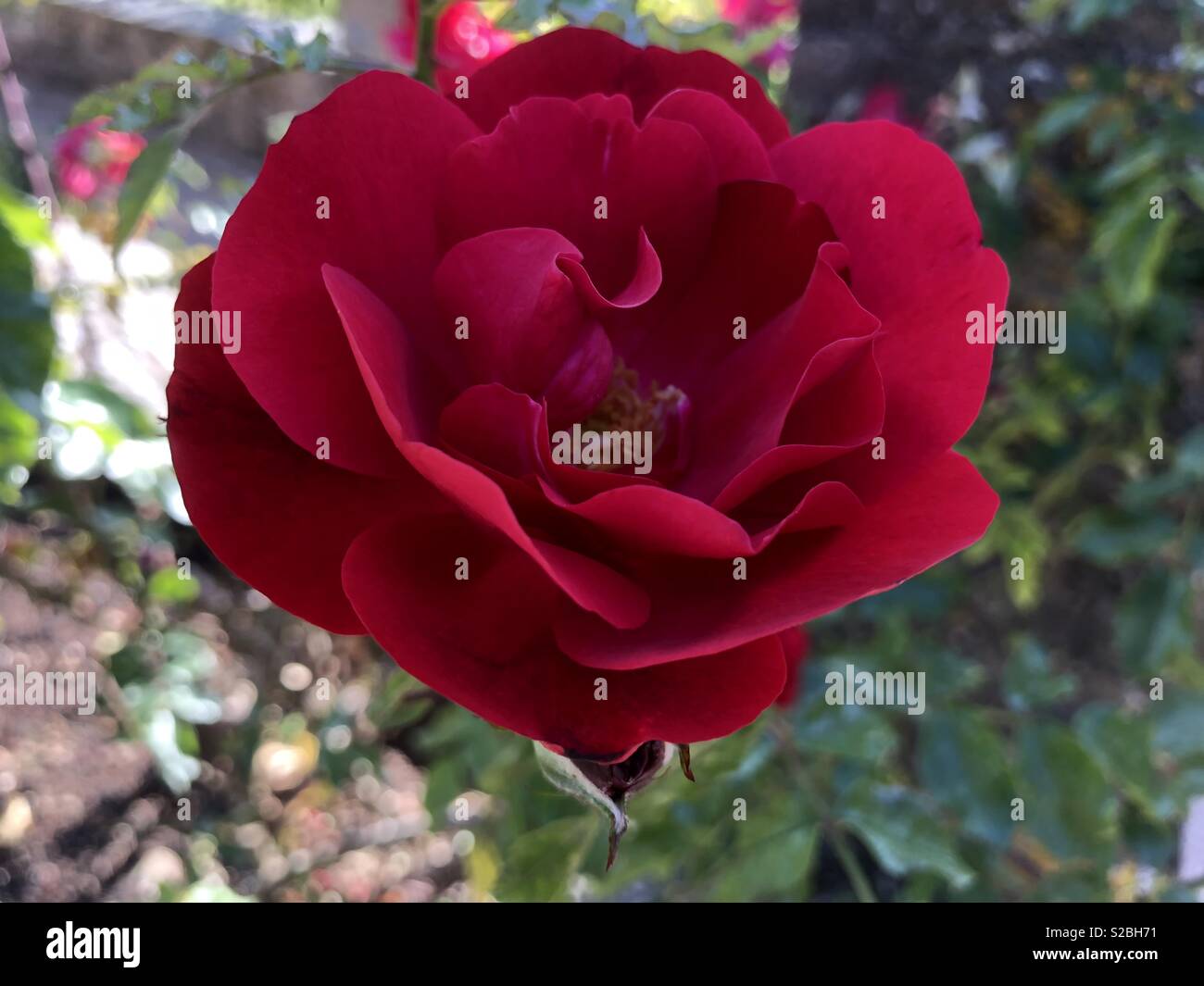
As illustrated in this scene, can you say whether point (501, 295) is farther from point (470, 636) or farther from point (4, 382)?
point (4, 382)

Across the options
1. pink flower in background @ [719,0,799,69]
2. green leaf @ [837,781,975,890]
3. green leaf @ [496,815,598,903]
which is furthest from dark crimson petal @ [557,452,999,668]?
pink flower in background @ [719,0,799,69]

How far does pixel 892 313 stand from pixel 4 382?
645 mm

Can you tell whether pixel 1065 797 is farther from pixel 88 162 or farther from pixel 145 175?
pixel 88 162

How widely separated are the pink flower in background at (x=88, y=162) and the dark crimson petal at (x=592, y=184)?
143cm

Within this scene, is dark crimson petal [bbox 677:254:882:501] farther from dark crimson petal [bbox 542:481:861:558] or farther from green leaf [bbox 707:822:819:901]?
green leaf [bbox 707:822:819:901]

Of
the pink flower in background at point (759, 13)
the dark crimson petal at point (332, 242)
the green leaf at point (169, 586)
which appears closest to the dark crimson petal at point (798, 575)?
the dark crimson petal at point (332, 242)

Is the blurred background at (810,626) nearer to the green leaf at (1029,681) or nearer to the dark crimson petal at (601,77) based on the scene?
the green leaf at (1029,681)

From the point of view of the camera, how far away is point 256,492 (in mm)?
346

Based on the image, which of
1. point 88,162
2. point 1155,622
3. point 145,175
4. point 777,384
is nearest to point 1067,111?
point 1155,622

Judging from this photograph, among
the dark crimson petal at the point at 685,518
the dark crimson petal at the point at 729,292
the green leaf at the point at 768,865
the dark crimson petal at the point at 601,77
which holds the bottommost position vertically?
the green leaf at the point at 768,865

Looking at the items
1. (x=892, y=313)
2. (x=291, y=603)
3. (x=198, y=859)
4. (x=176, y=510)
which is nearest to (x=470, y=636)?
(x=291, y=603)

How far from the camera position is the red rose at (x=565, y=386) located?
31cm

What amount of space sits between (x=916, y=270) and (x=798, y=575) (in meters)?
0.13

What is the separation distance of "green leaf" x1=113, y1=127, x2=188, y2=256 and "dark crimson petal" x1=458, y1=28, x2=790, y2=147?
0.64 feet
